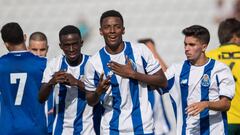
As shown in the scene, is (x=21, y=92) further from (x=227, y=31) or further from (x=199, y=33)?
(x=227, y=31)

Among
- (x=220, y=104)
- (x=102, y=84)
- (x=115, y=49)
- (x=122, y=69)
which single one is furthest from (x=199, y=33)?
(x=102, y=84)

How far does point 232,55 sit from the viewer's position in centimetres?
1016

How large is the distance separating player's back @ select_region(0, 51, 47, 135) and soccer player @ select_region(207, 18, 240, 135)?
7.35 ft

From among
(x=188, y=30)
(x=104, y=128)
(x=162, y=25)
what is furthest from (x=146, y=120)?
(x=162, y=25)

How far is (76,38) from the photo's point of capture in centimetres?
901

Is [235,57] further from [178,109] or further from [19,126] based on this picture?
[19,126]

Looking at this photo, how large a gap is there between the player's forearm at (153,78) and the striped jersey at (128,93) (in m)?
0.09

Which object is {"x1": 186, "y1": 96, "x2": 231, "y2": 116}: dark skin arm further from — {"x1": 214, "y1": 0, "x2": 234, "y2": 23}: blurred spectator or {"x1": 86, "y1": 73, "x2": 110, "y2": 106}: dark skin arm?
{"x1": 214, "y1": 0, "x2": 234, "y2": 23}: blurred spectator

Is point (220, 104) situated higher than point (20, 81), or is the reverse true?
point (20, 81)

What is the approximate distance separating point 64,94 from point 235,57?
7.38 ft

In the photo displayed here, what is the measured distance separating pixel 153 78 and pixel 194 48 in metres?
0.75

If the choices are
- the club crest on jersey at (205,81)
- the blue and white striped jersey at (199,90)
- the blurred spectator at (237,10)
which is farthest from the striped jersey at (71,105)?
the blurred spectator at (237,10)

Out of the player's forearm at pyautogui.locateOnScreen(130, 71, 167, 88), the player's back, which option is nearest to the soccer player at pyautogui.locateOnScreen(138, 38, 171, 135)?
the player's forearm at pyautogui.locateOnScreen(130, 71, 167, 88)

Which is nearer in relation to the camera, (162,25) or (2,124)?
(2,124)
